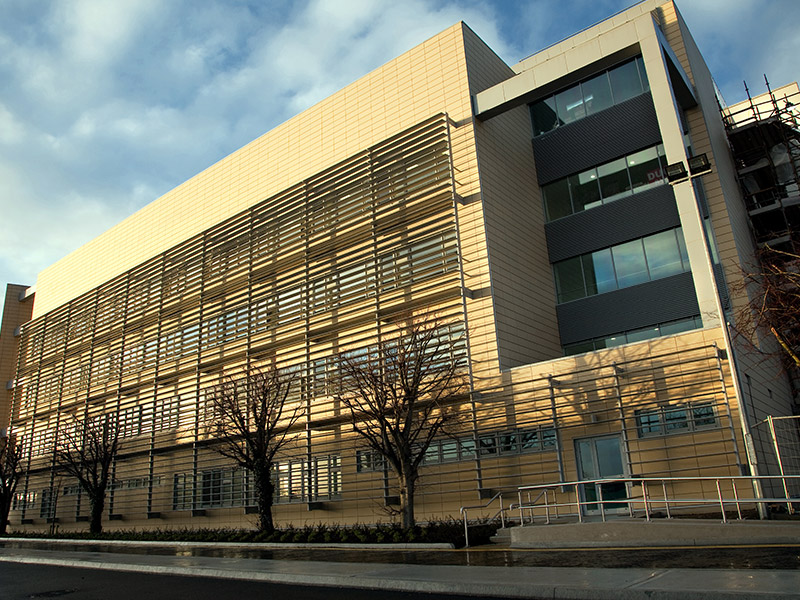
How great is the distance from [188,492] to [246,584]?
69.6 ft

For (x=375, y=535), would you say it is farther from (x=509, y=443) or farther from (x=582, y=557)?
(x=582, y=557)

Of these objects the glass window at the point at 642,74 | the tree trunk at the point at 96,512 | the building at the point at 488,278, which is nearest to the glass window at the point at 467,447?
the building at the point at 488,278

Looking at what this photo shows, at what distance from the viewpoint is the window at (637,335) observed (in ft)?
74.0

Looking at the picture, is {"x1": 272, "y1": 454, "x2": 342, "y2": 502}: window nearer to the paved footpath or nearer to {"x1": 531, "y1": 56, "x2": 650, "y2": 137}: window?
the paved footpath

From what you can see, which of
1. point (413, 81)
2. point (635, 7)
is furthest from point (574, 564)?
point (635, 7)

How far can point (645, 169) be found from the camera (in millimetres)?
24719

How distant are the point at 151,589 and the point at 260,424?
11.8 meters

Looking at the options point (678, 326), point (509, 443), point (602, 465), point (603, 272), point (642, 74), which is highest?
point (642, 74)

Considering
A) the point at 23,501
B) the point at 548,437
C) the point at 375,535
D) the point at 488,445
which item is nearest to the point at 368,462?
the point at 488,445

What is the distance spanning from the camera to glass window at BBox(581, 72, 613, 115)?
26.3 m

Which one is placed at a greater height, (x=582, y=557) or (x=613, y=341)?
(x=613, y=341)

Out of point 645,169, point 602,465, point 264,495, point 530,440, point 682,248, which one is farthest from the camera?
point 645,169

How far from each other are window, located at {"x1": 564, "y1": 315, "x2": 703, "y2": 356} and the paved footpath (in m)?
14.6

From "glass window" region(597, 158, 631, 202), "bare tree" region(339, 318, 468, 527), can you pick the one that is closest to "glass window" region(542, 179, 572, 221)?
"glass window" region(597, 158, 631, 202)
